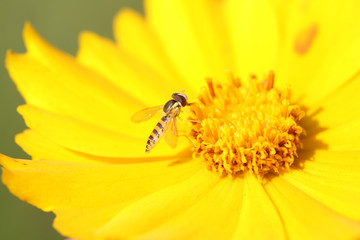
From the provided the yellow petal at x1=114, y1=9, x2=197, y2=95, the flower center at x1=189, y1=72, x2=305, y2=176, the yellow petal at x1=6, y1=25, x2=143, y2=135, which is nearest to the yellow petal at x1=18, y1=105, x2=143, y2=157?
the yellow petal at x1=6, y1=25, x2=143, y2=135

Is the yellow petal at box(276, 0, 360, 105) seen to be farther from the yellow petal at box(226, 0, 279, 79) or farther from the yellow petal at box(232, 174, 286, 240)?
the yellow petal at box(232, 174, 286, 240)

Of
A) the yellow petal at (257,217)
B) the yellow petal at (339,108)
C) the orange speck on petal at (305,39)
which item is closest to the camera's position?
the yellow petal at (257,217)

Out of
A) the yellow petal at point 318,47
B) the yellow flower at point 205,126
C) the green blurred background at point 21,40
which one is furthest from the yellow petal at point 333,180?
the green blurred background at point 21,40

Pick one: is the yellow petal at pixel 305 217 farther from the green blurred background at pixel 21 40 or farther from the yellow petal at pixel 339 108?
the green blurred background at pixel 21 40

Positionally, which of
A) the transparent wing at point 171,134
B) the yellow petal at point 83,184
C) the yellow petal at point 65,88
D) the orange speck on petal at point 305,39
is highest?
the orange speck on petal at point 305,39

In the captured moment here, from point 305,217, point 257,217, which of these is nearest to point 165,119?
point 257,217

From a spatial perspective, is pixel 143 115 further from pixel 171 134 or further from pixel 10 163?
pixel 10 163
